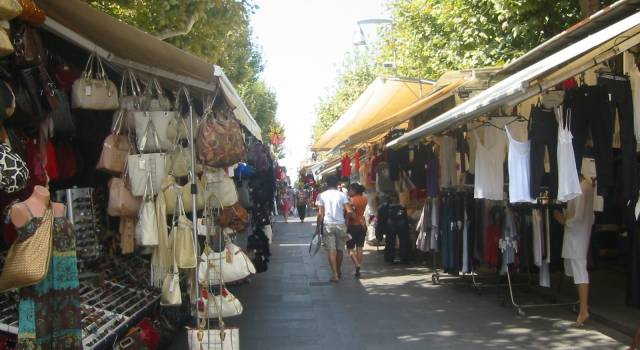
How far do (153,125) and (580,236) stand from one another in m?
4.73

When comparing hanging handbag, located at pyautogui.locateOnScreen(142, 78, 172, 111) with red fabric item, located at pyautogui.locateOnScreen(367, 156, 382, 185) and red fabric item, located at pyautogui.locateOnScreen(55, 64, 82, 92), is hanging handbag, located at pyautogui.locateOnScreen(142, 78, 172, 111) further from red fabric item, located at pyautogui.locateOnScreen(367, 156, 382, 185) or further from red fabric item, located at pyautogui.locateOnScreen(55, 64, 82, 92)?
red fabric item, located at pyautogui.locateOnScreen(367, 156, 382, 185)

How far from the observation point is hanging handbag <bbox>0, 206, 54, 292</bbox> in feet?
13.3

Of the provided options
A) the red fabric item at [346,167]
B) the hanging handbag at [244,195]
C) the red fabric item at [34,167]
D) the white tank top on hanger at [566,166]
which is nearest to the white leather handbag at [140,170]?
the red fabric item at [34,167]

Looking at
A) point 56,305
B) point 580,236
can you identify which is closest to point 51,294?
point 56,305

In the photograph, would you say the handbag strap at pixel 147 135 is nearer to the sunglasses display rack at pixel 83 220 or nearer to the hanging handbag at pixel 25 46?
the sunglasses display rack at pixel 83 220

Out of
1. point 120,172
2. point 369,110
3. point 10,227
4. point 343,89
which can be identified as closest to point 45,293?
point 10,227

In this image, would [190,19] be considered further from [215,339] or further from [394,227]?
[215,339]

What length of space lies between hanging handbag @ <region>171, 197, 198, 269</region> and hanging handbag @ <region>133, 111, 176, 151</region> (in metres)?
0.74

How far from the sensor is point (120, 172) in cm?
598

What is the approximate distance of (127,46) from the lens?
5.57 meters

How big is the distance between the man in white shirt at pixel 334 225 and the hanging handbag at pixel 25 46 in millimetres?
7128

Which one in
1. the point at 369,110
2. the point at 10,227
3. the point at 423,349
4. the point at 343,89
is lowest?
the point at 423,349

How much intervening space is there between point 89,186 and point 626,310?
638 cm

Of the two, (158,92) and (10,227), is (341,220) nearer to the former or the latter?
(158,92)
